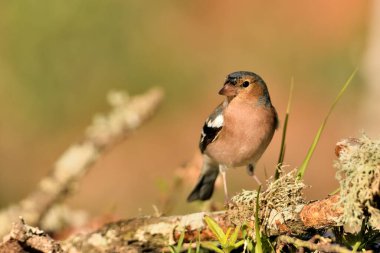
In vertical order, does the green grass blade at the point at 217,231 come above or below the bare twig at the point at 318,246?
above

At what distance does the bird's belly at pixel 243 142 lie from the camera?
495cm

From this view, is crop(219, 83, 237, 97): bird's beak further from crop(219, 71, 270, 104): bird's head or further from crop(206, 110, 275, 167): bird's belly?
crop(206, 110, 275, 167): bird's belly

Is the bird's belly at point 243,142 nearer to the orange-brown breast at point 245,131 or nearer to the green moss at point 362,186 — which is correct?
the orange-brown breast at point 245,131

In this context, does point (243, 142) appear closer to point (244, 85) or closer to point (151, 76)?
point (244, 85)

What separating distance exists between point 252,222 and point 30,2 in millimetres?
8731

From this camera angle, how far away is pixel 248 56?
40.5 ft

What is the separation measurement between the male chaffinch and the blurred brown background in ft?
13.6

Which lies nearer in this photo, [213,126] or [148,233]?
[148,233]

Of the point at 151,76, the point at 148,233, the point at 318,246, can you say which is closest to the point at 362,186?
the point at 318,246

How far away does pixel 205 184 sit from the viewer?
574 centimetres

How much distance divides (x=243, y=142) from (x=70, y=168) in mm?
1382

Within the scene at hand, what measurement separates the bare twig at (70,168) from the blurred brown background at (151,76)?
3559mm

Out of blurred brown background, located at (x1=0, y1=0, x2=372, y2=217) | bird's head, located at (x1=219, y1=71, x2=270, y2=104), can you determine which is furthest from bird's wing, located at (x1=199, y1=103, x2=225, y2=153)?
blurred brown background, located at (x1=0, y1=0, x2=372, y2=217)

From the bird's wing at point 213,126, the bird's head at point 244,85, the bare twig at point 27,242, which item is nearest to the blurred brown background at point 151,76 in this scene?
the bird's wing at point 213,126
